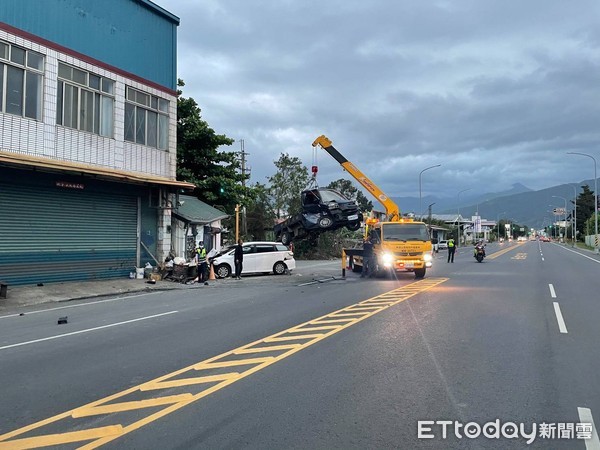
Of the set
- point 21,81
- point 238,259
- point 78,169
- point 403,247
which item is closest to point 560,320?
point 403,247

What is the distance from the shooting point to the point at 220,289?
59.2ft

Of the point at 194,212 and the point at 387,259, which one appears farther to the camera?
the point at 194,212

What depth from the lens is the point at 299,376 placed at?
6.39 meters

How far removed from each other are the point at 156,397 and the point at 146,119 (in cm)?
1819

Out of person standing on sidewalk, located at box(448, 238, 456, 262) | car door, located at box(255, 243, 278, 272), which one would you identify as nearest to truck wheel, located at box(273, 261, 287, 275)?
car door, located at box(255, 243, 278, 272)

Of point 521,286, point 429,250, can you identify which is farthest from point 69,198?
point 521,286

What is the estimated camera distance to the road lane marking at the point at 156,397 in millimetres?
4578

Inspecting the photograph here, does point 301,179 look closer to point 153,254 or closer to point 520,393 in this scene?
point 153,254

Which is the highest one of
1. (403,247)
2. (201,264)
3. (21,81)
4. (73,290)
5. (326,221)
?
(21,81)

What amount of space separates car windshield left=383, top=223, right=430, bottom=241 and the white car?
19.6 ft

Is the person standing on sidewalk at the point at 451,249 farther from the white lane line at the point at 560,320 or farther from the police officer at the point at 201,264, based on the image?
the white lane line at the point at 560,320

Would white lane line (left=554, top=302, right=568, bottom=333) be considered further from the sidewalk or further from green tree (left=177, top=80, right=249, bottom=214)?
green tree (left=177, top=80, right=249, bottom=214)

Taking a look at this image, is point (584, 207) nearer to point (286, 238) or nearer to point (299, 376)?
point (286, 238)

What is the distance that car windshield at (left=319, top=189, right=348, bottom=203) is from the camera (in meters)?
23.5
